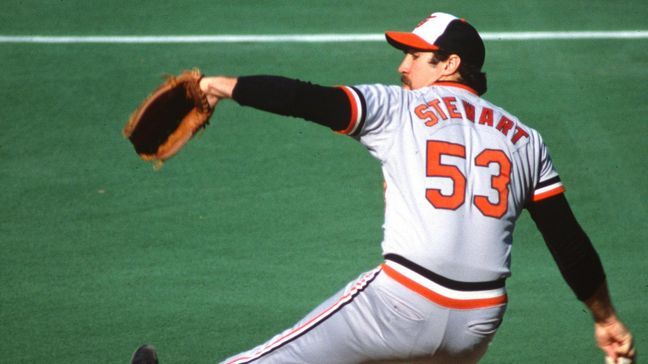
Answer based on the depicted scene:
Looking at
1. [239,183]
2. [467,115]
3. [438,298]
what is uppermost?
[467,115]

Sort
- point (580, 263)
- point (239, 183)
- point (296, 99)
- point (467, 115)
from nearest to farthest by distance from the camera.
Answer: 1. point (296, 99)
2. point (467, 115)
3. point (580, 263)
4. point (239, 183)

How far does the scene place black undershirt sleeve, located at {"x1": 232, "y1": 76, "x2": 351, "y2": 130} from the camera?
4.05m

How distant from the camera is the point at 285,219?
7.23 metres

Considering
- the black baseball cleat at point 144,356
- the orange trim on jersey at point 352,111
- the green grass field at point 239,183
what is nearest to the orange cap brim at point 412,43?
the orange trim on jersey at point 352,111

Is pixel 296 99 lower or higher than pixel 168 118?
higher

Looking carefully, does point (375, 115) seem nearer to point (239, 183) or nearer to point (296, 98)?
point (296, 98)

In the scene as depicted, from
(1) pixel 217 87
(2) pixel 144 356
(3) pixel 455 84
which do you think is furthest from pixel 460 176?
(2) pixel 144 356

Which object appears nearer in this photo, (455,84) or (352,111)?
(352,111)

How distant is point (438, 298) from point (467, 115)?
0.74 metres

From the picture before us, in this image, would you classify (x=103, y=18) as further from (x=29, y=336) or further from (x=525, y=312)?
(x=525, y=312)

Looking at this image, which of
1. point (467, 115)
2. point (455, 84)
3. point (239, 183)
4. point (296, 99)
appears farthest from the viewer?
point (239, 183)

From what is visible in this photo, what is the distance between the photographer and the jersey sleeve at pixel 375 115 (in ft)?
13.5

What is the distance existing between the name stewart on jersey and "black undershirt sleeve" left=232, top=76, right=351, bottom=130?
0.33m

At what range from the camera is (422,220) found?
161 inches
